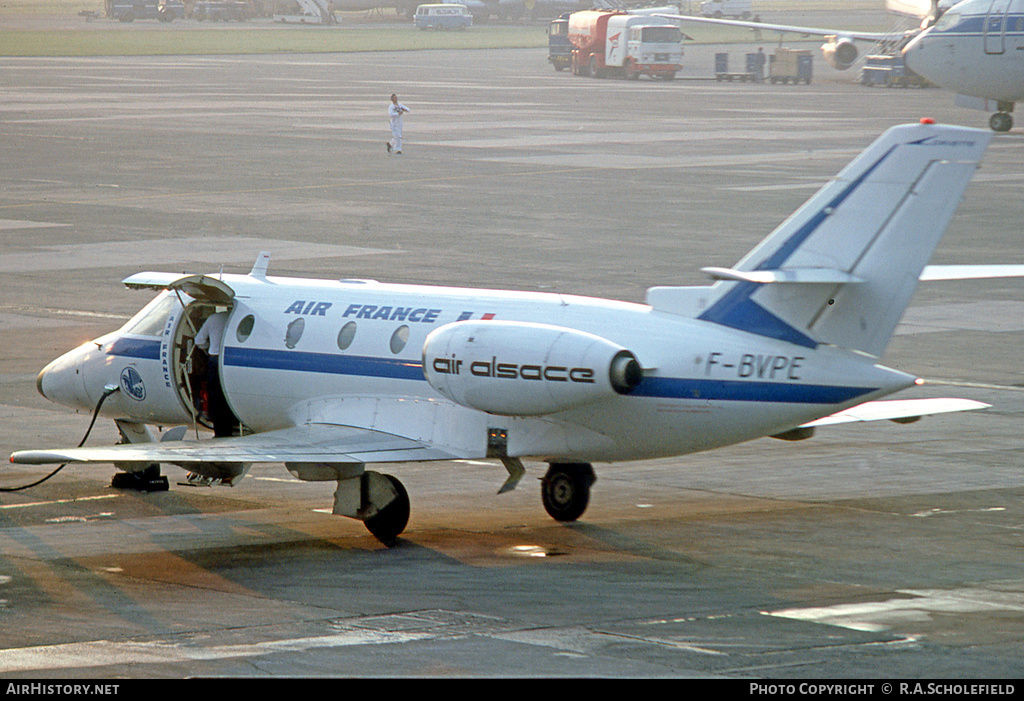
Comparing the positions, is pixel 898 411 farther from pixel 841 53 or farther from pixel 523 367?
pixel 841 53

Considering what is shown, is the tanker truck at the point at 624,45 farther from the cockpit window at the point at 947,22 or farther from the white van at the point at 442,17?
the white van at the point at 442,17

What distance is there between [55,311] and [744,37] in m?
154

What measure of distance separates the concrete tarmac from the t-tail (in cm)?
270

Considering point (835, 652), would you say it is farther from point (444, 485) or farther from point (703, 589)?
point (444, 485)

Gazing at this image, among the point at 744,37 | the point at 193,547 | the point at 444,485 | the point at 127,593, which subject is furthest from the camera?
the point at 744,37

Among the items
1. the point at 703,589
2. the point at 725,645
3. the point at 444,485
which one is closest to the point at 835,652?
the point at 725,645

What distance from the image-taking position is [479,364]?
18.1m

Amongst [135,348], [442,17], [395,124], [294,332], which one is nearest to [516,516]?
[294,332]

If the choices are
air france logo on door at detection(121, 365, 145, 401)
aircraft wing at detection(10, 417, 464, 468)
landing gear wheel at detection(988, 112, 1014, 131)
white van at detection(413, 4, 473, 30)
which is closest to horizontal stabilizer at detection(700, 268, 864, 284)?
aircraft wing at detection(10, 417, 464, 468)

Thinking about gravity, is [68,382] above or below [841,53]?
below

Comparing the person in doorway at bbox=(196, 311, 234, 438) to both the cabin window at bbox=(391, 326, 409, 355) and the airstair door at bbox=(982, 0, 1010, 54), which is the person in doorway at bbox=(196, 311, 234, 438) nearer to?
the cabin window at bbox=(391, 326, 409, 355)

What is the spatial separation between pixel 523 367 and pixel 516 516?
149 inches

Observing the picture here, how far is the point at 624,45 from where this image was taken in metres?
121

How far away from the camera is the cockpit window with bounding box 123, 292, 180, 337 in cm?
2209
